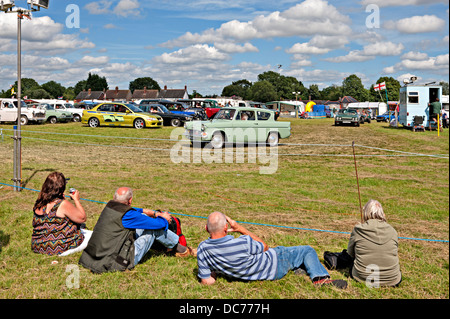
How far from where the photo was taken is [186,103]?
1305 inches

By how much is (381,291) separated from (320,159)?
33.3 ft

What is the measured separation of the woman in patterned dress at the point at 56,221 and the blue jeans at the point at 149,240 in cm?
81

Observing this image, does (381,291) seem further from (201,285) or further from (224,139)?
(224,139)

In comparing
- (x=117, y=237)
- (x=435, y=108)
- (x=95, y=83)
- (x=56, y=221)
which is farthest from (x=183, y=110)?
(x=95, y=83)

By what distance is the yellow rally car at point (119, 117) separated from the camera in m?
23.3

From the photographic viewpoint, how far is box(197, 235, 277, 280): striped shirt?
4.22 meters

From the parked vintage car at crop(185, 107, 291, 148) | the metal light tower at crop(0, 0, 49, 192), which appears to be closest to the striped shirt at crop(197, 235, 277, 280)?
the metal light tower at crop(0, 0, 49, 192)

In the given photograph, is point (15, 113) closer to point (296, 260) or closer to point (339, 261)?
point (296, 260)

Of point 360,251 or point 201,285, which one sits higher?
point 360,251

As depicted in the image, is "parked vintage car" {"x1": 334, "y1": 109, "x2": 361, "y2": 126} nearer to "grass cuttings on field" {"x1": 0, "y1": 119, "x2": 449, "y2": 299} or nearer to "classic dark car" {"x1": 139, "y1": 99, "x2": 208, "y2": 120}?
"classic dark car" {"x1": 139, "y1": 99, "x2": 208, "y2": 120}

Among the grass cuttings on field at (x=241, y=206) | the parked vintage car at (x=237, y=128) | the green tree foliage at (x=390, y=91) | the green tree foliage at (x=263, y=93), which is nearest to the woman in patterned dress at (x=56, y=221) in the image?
the grass cuttings on field at (x=241, y=206)

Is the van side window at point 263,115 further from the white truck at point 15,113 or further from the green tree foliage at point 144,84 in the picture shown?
the green tree foliage at point 144,84
